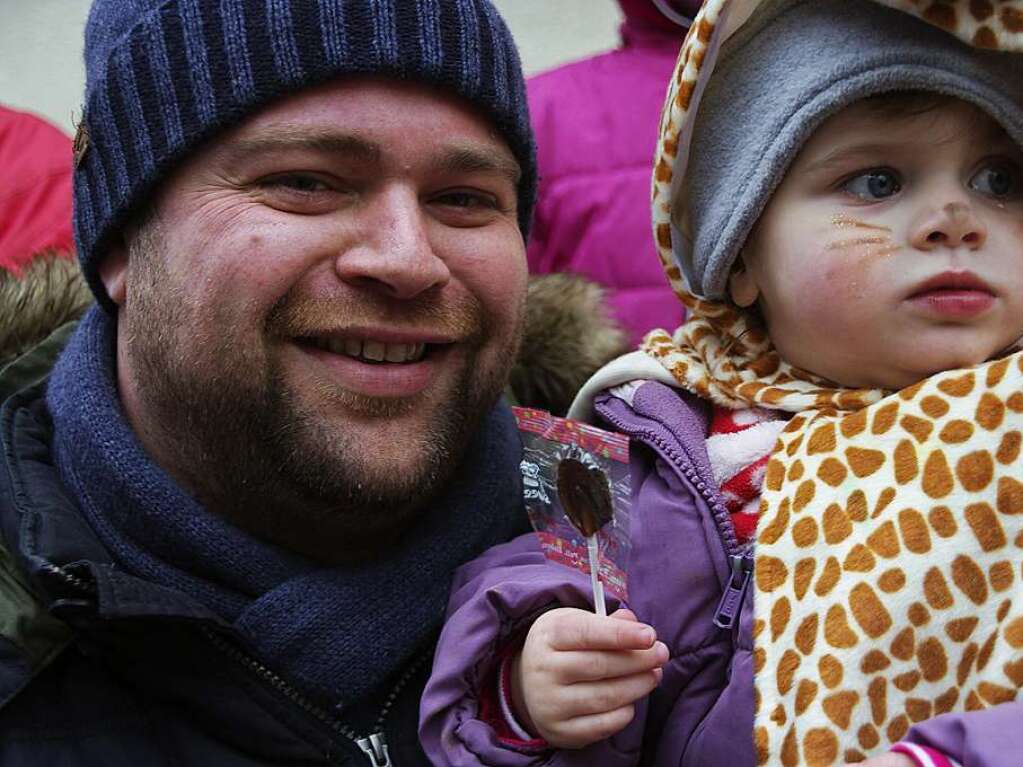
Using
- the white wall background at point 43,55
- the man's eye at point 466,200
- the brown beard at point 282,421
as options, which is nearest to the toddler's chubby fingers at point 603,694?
the brown beard at point 282,421

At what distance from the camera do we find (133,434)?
1771mm

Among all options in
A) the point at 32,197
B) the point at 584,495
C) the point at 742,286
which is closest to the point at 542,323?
the point at 742,286

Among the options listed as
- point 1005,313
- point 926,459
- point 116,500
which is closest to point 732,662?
point 926,459

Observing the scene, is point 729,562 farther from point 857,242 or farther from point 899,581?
point 857,242

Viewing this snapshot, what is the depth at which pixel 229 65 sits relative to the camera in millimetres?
1691

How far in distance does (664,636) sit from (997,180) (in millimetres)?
747

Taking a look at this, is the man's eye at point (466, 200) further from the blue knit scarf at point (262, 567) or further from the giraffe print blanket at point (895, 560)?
the giraffe print blanket at point (895, 560)

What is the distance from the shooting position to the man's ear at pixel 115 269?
190 cm

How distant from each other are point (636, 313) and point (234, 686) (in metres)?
1.24

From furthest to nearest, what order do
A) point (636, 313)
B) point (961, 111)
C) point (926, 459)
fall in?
point (636, 313) → point (961, 111) → point (926, 459)

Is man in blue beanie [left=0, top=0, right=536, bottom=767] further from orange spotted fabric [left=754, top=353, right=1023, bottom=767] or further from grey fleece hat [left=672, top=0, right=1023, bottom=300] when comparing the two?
orange spotted fabric [left=754, top=353, right=1023, bottom=767]

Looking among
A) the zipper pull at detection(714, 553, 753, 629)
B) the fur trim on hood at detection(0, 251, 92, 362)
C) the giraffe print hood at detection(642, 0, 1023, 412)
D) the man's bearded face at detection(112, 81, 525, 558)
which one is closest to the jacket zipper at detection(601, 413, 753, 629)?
the zipper pull at detection(714, 553, 753, 629)

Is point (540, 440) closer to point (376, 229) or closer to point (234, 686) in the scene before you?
point (376, 229)

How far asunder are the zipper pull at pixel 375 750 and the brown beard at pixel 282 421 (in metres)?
0.28
